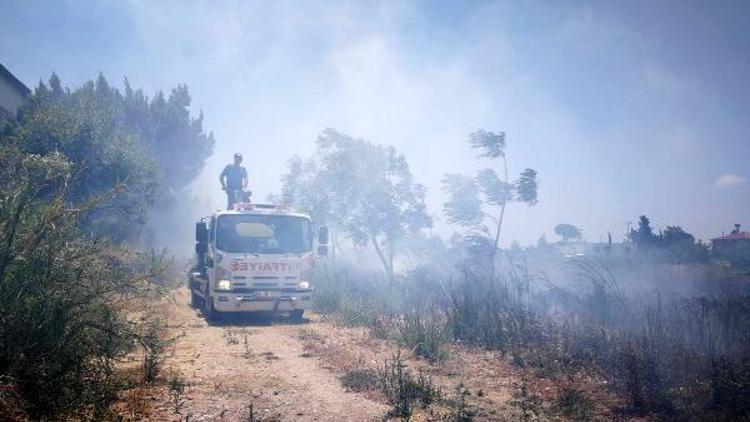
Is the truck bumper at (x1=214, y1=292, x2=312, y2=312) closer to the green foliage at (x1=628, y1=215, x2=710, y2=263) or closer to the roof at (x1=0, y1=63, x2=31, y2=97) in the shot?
the roof at (x1=0, y1=63, x2=31, y2=97)

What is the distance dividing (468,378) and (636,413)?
1999mm

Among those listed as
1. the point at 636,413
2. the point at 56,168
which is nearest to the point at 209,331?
the point at 56,168

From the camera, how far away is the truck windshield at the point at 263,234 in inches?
386

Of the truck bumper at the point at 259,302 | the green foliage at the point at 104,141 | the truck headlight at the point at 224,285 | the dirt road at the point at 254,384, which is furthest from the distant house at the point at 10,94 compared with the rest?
the dirt road at the point at 254,384

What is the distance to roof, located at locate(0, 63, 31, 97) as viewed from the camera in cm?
2007

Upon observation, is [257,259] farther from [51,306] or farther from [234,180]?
[51,306]

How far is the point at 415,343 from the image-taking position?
7234mm

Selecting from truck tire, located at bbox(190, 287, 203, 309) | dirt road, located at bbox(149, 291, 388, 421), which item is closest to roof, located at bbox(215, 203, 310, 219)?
dirt road, located at bbox(149, 291, 388, 421)

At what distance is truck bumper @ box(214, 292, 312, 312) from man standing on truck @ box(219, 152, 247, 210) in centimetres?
333

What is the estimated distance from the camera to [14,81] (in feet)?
69.8

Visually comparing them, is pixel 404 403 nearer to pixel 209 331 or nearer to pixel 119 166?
pixel 209 331

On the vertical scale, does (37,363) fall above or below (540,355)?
above

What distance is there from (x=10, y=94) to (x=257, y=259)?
20.3 meters

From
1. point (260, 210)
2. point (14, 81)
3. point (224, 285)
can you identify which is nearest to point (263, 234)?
point (260, 210)
